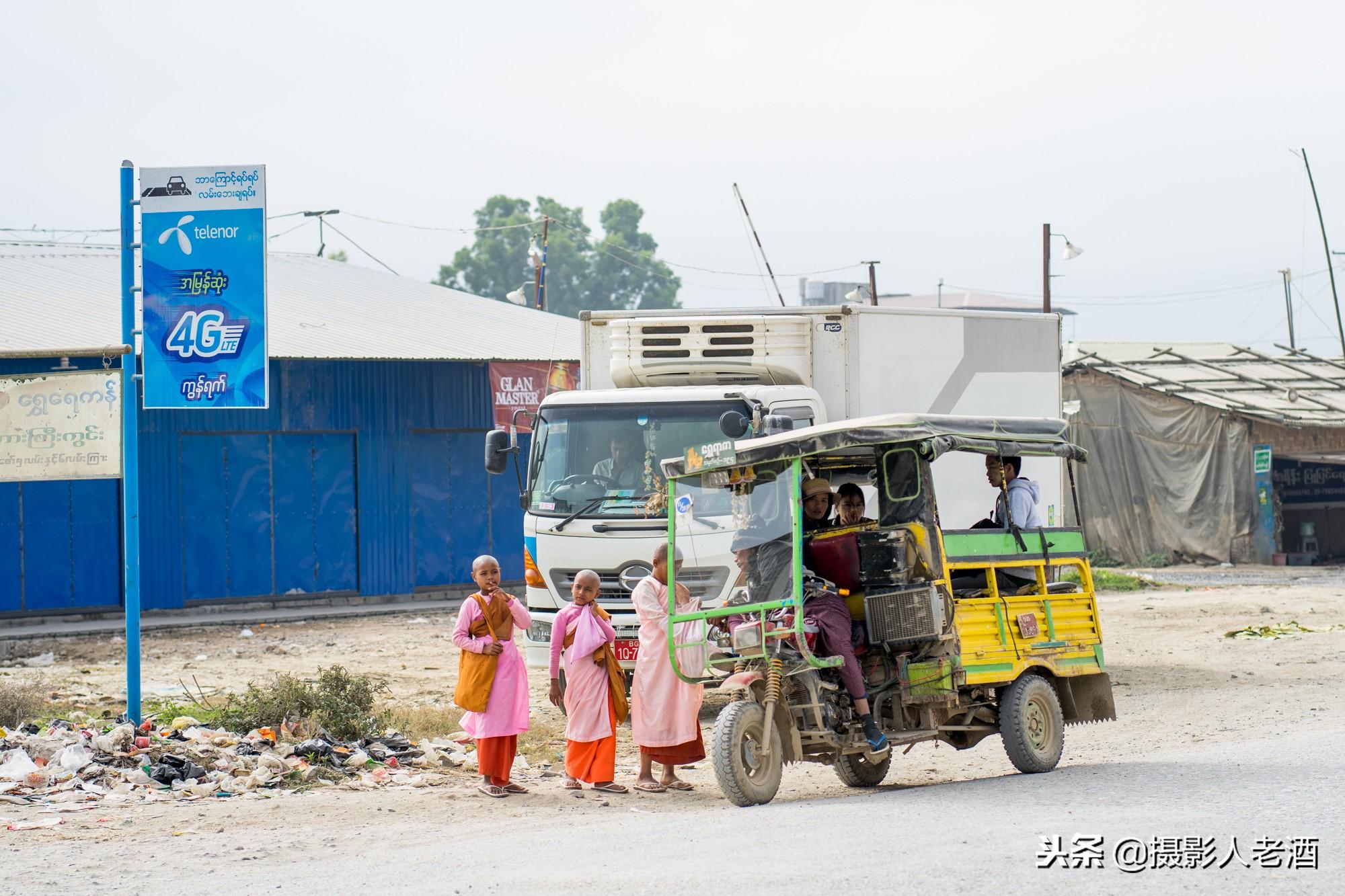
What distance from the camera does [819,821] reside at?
7.39m

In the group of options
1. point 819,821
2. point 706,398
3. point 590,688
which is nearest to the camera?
point 819,821

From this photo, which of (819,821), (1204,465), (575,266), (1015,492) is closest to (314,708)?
(819,821)

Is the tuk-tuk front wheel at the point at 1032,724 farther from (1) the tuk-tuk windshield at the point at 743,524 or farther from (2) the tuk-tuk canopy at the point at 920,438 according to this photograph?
(1) the tuk-tuk windshield at the point at 743,524

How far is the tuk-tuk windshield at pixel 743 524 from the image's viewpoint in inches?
327

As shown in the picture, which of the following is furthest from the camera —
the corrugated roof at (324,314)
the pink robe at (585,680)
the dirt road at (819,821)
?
the corrugated roof at (324,314)

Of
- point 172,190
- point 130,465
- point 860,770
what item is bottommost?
point 860,770

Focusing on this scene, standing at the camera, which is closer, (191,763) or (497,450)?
(191,763)

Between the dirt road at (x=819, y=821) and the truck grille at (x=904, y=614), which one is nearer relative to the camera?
the dirt road at (x=819, y=821)

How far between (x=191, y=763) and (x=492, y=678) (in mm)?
2149

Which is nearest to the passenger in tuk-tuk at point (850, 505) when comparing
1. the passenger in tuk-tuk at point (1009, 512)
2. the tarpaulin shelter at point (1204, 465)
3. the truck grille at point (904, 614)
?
the truck grille at point (904, 614)

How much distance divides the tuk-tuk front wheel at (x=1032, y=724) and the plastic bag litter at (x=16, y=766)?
238 inches

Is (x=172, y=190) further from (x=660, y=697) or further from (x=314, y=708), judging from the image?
(x=660, y=697)

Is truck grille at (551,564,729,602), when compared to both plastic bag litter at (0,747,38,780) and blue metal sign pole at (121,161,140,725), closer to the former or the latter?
blue metal sign pole at (121,161,140,725)

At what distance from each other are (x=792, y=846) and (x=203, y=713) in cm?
651
